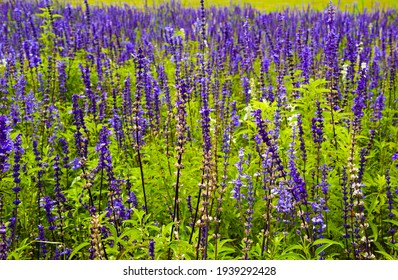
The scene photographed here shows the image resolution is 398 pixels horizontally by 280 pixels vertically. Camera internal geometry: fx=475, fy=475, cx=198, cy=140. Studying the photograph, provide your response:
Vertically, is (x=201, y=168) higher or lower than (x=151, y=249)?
higher

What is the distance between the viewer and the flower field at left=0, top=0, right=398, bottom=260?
2.67 metres

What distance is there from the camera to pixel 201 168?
7.34ft

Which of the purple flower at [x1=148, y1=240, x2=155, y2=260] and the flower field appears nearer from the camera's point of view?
the purple flower at [x1=148, y1=240, x2=155, y2=260]

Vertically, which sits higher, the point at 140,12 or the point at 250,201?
the point at 140,12

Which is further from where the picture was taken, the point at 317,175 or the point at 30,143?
the point at 30,143

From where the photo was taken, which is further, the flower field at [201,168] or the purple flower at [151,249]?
the flower field at [201,168]

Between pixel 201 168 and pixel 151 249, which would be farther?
pixel 151 249

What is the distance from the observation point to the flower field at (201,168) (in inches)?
105

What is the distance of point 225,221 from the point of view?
3.60m

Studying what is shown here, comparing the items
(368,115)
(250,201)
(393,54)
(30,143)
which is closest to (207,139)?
(250,201)


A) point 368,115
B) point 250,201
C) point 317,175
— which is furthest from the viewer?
point 368,115
